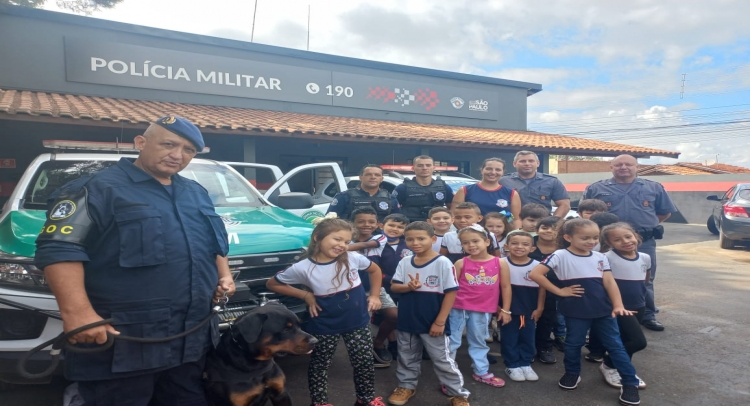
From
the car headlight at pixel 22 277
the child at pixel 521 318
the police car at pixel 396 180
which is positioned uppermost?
the police car at pixel 396 180

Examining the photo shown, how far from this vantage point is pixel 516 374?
352 centimetres

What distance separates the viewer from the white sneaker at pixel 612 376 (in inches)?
132

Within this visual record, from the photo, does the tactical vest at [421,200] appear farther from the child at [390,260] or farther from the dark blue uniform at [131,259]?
the dark blue uniform at [131,259]

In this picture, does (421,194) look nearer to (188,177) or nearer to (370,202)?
(370,202)

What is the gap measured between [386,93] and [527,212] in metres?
10.5

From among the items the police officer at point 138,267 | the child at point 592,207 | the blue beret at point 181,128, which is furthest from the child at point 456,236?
the blue beret at point 181,128

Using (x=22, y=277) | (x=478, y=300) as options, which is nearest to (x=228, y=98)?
(x=22, y=277)

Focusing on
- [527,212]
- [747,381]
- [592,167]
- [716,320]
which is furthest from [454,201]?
[592,167]

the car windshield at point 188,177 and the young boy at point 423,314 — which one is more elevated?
the car windshield at point 188,177

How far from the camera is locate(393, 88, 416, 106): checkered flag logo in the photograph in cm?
1459

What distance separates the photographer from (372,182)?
449 cm

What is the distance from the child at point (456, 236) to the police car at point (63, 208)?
1.12 meters

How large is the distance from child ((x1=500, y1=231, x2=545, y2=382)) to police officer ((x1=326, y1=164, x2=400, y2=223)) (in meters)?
1.28

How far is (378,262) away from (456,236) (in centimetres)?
68
